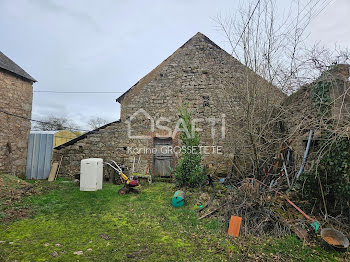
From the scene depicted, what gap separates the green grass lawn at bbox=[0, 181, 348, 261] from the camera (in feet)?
9.85

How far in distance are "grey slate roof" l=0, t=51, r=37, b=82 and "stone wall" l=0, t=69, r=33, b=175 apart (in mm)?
173

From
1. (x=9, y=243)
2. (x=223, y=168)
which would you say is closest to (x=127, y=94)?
(x=223, y=168)

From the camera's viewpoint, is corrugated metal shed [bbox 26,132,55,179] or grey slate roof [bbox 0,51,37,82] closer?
grey slate roof [bbox 0,51,37,82]

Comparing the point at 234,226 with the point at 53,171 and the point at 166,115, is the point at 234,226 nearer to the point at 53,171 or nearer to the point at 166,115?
the point at 166,115

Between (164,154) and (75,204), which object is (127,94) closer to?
(164,154)

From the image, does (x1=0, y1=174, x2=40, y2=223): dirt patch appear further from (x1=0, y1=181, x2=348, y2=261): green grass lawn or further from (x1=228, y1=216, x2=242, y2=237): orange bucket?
(x1=228, y1=216, x2=242, y2=237): orange bucket

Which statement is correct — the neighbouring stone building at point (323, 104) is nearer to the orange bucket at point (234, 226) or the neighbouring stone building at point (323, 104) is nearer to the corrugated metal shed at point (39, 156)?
the orange bucket at point (234, 226)

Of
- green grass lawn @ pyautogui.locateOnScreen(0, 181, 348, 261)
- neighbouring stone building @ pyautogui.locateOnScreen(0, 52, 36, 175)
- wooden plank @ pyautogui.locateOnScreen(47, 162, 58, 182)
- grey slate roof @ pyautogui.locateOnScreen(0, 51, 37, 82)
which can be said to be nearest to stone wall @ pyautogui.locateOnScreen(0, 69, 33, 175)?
neighbouring stone building @ pyautogui.locateOnScreen(0, 52, 36, 175)

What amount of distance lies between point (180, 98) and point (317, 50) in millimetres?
5435

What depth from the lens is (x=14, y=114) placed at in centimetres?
798

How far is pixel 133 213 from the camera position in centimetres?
481

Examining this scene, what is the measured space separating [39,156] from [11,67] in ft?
12.1

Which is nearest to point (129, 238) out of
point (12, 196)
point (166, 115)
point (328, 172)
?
point (12, 196)

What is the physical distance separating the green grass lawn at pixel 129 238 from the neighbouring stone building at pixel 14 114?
12.6 ft
